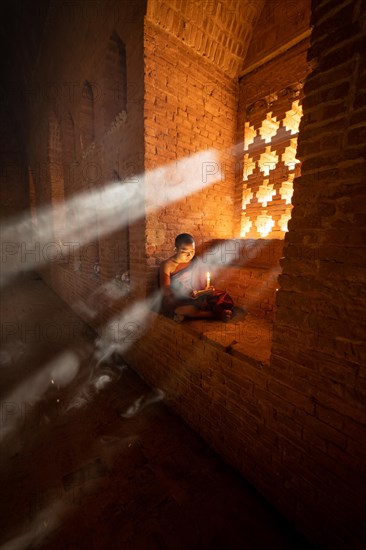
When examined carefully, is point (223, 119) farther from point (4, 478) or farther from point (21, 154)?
point (21, 154)

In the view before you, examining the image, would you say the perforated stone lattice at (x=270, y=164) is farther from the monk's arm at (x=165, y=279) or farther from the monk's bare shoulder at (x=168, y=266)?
the monk's arm at (x=165, y=279)

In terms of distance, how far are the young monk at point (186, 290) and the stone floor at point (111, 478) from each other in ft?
4.72

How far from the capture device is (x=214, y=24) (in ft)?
13.2

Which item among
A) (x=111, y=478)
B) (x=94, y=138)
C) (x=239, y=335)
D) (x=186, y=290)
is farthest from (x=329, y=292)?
(x=94, y=138)

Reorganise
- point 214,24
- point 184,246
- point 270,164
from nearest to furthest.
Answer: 1. point 184,246
2. point 214,24
3. point 270,164

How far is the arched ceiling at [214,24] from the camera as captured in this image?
138 inches

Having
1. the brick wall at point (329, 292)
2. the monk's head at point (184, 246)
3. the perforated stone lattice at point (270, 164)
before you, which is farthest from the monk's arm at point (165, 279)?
the perforated stone lattice at point (270, 164)

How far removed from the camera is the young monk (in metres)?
3.32

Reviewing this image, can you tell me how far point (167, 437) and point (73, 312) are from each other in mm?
5929

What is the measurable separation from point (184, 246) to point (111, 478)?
278 centimetres

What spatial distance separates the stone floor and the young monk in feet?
4.72

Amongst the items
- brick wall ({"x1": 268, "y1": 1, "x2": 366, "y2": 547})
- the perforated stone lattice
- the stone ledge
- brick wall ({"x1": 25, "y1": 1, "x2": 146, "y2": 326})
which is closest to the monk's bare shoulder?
brick wall ({"x1": 25, "y1": 1, "x2": 146, "y2": 326})

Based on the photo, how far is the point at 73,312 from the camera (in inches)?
306

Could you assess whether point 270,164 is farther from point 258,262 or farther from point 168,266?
point 168,266
